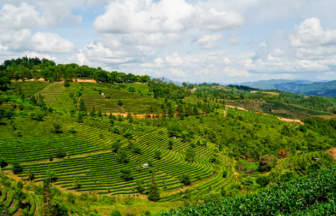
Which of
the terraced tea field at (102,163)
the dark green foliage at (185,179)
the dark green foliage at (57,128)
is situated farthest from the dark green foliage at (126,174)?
the dark green foliage at (57,128)

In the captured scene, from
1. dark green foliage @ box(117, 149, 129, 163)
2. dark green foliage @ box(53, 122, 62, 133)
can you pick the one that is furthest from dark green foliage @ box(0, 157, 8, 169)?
dark green foliage @ box(117, 149, 129, 163)

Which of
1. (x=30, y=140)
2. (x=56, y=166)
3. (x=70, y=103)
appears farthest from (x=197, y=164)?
(x=70, y=103)

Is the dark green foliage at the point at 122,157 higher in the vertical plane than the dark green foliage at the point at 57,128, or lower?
lower

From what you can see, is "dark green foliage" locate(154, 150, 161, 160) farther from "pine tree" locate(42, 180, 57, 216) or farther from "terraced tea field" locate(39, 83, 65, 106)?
"terraced tea field" locate(39, 83, 65, 106)

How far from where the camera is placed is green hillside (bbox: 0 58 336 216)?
29.5 metres

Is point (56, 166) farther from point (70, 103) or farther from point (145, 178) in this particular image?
point (70, 103)

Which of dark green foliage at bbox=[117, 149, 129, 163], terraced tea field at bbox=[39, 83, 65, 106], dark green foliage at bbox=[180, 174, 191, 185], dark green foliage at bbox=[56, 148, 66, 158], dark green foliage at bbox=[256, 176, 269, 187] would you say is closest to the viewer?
dark green foliage at bbox=[56, 148, 66, 158]

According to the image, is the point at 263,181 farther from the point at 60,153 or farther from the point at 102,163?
the point at 60,153

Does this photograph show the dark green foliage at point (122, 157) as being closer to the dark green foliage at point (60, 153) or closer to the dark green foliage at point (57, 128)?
the dark green foliage at point (60, 153)

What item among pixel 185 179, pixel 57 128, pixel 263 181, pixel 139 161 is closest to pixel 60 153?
pixel 57 128

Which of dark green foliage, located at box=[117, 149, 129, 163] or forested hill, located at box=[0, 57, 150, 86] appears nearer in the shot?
dark green foliage, located at box=[117, 149, 129, 163]

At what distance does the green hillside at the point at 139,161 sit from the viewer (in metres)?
29.5

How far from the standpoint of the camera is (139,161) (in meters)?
57.1

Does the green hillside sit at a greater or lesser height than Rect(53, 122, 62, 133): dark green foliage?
lesser
